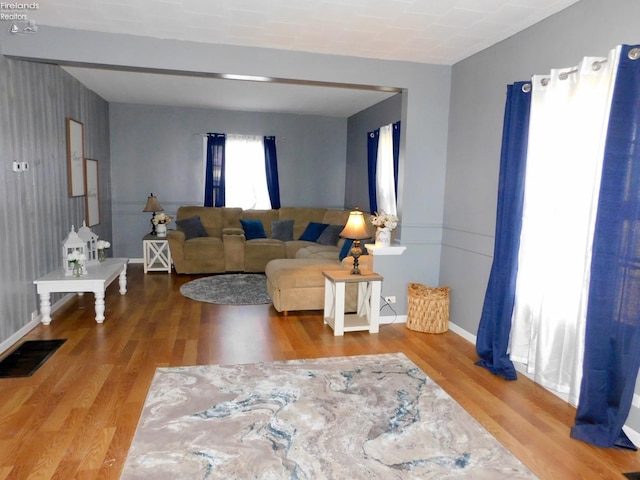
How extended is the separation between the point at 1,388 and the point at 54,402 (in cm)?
47

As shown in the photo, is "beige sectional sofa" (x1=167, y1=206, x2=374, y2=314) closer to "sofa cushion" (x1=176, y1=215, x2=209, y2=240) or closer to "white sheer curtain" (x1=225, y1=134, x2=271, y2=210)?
"sofa cushion" (x1=176, y1=215, x2=209, y2=240)

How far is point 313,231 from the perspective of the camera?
6.99 metres

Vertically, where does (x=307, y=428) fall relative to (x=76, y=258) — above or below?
below

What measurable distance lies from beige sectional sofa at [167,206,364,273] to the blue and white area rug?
292cm

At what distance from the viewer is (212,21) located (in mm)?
3260

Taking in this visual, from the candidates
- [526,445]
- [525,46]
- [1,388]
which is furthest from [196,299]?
[525,46]

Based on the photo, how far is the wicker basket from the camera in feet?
13.6

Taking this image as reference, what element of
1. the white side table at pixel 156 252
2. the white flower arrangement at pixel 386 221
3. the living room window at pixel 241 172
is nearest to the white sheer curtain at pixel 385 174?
the white flower arrangement at pixel 386 221

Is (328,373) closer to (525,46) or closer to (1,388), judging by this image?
(1,388)

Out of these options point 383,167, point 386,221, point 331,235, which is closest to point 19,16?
point 386,221

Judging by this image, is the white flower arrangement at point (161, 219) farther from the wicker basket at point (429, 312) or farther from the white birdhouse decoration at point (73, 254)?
the wicker basket at point (429, 312)

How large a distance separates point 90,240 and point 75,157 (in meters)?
1.15

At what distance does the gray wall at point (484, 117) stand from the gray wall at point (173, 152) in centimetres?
389

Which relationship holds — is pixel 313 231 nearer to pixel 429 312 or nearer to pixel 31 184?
pixel 429 312
